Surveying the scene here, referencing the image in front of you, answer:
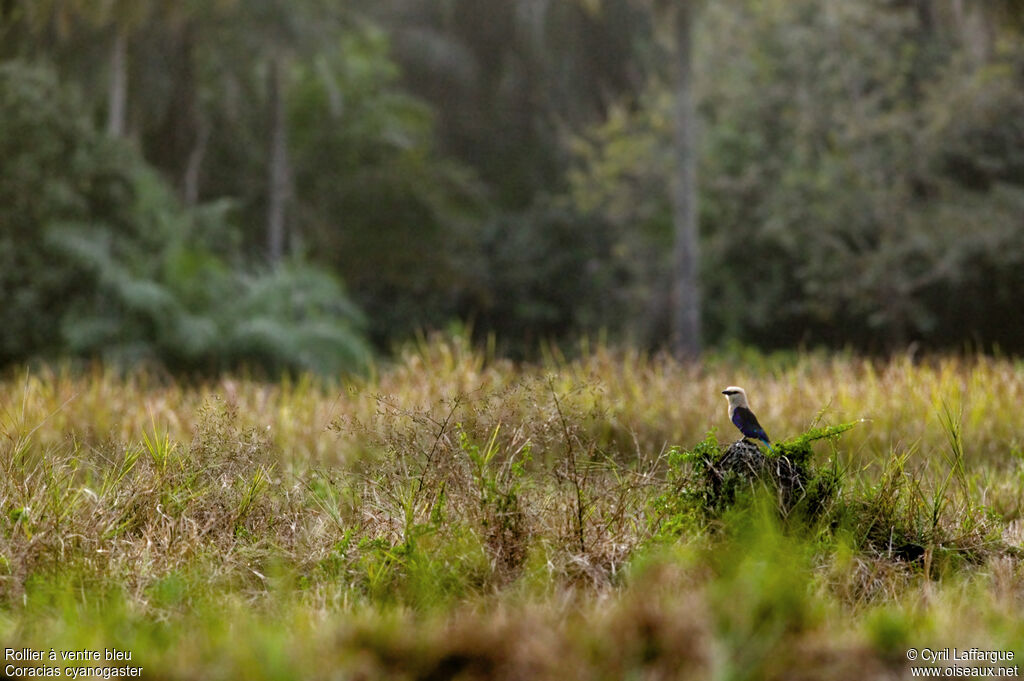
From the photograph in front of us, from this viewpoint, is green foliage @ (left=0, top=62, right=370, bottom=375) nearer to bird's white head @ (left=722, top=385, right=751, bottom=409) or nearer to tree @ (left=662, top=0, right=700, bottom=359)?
tree @ (left=662, top=0, right=700, bottom=359)

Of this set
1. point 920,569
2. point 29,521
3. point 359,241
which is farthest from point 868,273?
point 29,521

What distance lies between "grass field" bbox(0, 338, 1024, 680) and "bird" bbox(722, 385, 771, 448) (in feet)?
0.83

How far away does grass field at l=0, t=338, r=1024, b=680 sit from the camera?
2.99 meters

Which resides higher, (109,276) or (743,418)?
(743,418)

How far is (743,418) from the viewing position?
15.7ft

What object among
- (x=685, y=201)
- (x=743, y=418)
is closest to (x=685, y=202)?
(x=685, y=201)

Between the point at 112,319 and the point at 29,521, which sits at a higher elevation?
the point at 29,521

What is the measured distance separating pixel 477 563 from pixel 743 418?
1437 millimetres

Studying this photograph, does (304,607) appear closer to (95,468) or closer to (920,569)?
(95,468)

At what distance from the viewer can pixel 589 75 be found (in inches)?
1123

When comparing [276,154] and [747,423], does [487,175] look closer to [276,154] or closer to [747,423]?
[276,154]

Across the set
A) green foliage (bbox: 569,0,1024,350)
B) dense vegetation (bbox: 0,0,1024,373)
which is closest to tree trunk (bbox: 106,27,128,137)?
dense vegetation (bbox: 0,0,1024,373)

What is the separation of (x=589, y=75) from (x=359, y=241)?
7.81m

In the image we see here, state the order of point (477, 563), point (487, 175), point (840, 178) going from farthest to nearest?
1. point (487, 175)
2. point (840, 178)
3. point (477, 563)
